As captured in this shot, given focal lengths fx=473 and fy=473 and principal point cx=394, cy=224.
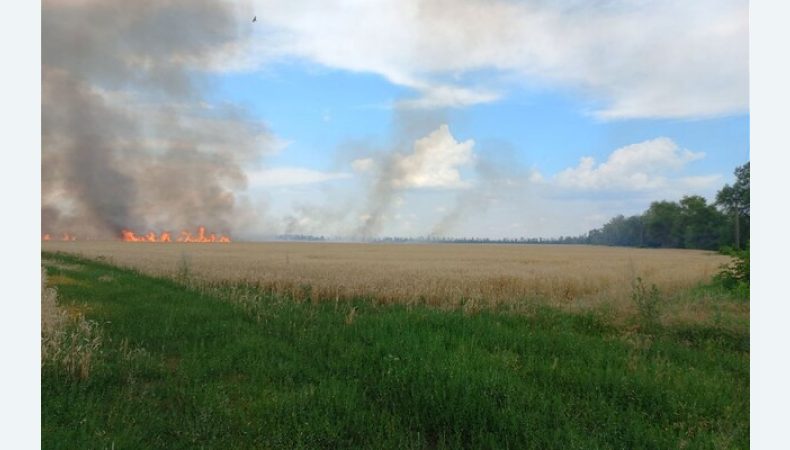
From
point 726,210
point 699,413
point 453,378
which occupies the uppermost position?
point 726,210

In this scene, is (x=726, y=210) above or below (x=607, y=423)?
above

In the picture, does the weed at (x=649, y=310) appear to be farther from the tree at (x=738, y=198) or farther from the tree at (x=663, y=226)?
the tree at (x=663, y=226)

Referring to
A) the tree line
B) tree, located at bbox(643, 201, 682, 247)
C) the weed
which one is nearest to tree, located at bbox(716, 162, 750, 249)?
the tree line

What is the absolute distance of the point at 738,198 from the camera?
267 feet

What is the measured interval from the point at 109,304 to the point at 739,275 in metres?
22.1

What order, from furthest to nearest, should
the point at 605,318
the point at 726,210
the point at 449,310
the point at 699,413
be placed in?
the point at 726,210
the point at 449,310
the point at 605,318
the point at 699,413

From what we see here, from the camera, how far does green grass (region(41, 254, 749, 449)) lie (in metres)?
5.83

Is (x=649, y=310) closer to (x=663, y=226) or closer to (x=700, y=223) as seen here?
(x=700, y=223)

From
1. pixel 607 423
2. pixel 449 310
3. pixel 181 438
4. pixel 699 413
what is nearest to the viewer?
pixel 181 438

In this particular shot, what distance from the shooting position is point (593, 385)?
294 inches

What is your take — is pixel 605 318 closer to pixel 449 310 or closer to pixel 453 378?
pixel 449 310

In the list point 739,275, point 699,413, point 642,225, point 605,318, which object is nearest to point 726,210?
point 642,225

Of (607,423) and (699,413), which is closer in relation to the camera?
(607,423)

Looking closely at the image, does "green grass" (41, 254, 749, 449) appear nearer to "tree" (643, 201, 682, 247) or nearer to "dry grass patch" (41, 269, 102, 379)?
"dry grass patch" (41, 269, 102, 379)
